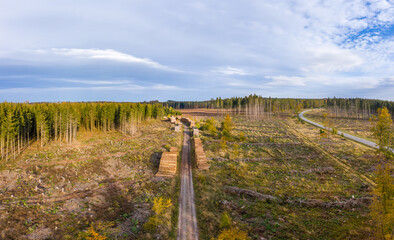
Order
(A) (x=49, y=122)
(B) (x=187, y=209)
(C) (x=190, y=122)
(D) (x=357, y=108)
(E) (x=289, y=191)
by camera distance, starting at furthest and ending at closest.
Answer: (D) (x=357, y=108), (C) (x=190, y=122), (A) (x=49, y=122), (E) (x=289, y=191), (B) (x=187, y=209)

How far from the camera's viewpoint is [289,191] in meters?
32.3

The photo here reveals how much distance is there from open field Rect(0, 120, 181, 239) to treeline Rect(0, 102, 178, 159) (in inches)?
160

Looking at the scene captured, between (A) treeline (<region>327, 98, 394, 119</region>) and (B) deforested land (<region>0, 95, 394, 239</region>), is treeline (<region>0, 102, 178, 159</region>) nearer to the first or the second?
(B) deforested land (<region>0, 95, 394, 239</region>)

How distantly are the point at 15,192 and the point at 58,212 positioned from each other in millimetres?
10111

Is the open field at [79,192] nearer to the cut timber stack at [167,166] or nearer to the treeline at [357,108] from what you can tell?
the cut timber stack at [167,166]

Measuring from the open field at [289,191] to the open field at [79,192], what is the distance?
830 cm

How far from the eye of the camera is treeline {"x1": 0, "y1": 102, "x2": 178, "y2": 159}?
43.5 metres

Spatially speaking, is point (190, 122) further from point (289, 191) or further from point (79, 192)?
point (79, 192)

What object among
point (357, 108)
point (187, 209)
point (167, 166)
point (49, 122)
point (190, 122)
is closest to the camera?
point (187, 209)

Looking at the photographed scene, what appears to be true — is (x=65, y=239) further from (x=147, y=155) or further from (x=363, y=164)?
(x=363, y=164)

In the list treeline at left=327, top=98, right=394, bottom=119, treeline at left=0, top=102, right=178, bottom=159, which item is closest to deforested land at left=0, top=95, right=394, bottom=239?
treeline at left=0, top=102, right=178, bottom=159

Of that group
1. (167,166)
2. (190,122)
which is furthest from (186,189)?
(190,122)

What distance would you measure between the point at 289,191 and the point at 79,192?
34.9 metres

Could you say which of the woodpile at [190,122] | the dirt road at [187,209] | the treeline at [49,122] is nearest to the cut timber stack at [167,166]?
the dirt road at [187,209]
